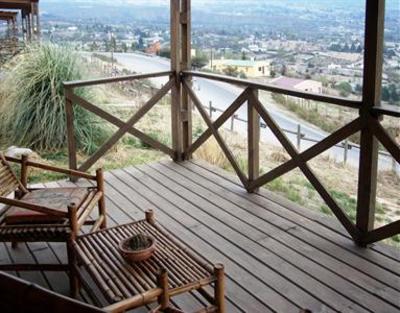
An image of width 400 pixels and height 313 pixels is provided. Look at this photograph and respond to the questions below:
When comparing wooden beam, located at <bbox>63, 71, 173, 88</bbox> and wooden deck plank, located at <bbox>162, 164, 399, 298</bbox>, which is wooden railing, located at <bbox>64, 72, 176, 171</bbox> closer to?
wooden beam, located at <bbox>63, 71, 173, 88</bbox>

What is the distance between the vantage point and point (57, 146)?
5.43 meters

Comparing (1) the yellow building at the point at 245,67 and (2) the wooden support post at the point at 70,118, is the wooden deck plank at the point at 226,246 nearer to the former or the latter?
(2) the wooden support post at the point at 70,118

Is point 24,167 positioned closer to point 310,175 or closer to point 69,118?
point 69,118

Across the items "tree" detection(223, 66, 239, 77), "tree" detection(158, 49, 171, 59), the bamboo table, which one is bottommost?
the bamboo table

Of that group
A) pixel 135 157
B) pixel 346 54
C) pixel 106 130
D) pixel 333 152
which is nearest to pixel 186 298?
pixel 346 54

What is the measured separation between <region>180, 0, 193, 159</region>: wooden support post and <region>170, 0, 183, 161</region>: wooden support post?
38 millimetres

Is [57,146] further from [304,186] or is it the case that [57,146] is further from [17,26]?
[304,186]

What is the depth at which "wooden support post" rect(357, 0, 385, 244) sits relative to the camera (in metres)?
2.77

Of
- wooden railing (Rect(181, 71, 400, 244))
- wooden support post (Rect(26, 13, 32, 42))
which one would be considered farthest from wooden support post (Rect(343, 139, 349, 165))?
wooden support post (Rect(26, 13, 32, 42))

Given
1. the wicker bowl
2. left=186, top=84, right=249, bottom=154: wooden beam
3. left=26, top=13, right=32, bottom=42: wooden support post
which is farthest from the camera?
left=26, top=13, right=32, bottom=42: wooden support post

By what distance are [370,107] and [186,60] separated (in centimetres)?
233

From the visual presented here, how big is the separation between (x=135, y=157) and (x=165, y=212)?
1945 mm

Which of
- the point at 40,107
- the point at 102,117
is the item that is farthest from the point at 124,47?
the point at 102,117

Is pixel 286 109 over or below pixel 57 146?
over
